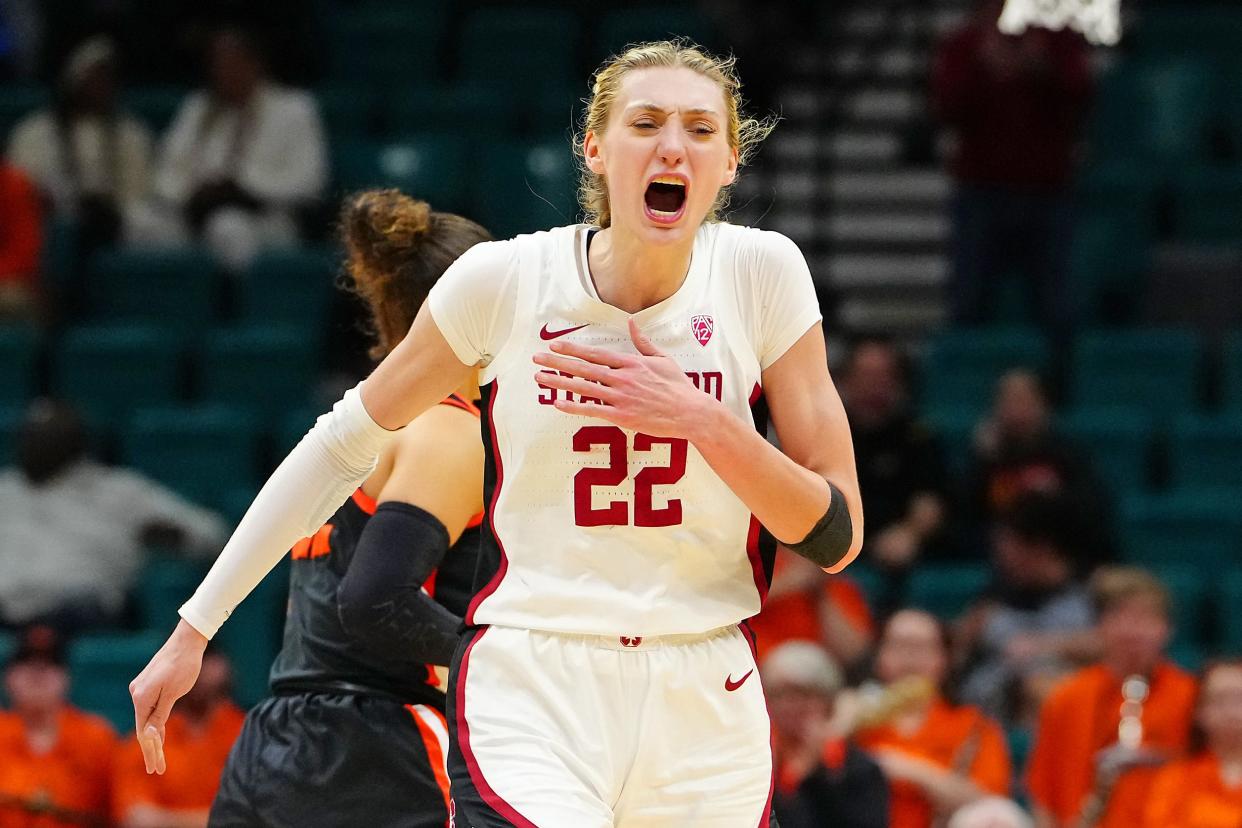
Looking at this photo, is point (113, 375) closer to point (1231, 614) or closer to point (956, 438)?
point (956, 438)

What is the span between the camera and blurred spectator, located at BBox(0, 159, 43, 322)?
9000 millimetres

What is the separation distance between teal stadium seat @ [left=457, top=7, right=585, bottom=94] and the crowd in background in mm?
990

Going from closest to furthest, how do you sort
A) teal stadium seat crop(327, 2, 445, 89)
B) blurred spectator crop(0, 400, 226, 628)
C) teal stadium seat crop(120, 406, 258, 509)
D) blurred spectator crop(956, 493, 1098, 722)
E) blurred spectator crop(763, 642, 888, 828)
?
blurred spectator crop(763, 642, 888, 828) < blurred spectator crop(956, 493, 1098, 722) < blurred spectator crop(0, 400, 226, 628) < teal stadium seat crop(120, 406, 258, 509) < teal stadium seat crop(327, 2, 445, 89)

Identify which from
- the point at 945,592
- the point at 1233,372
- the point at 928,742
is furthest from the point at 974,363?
the point at 928,742

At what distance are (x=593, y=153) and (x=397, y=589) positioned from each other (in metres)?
0.82

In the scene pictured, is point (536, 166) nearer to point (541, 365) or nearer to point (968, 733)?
point (968, 733)

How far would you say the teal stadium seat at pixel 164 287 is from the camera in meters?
9.14

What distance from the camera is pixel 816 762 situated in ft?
20.2

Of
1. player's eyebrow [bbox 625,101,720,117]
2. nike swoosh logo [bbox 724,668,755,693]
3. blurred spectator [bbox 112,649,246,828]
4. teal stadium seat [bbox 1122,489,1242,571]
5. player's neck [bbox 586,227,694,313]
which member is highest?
player's eyebrow [bbox 625,101,720,117]

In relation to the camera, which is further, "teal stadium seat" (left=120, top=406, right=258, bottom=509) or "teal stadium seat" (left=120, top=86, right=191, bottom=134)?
"teal stadium seat" (left=120, top=86, right=191, bottom=134)

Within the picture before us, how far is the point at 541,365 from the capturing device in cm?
299

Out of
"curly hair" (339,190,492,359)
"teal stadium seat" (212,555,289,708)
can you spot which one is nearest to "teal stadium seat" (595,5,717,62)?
"teal stadium seat" (212,555,289,708)

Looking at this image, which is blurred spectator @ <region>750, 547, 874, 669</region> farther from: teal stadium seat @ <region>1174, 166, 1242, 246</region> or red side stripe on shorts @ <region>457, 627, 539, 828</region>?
red side stripe on shorts @ <region>457, 627, 539, 828</region>

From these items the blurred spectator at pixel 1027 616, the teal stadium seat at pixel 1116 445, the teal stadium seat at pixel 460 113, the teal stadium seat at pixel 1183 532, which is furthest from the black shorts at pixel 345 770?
the teal stadium seat at pixel 460 113
